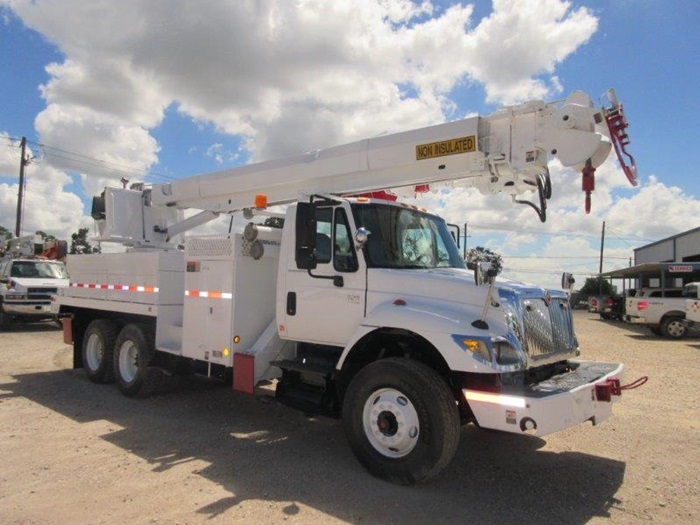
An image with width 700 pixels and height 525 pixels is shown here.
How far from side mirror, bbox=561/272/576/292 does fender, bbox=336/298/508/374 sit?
1532mm

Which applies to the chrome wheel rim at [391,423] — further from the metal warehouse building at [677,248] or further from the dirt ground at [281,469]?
the metal warehouse building at [677,248]

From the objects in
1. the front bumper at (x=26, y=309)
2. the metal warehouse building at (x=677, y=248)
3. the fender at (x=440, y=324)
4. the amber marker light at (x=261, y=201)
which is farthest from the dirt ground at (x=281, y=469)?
the metal warehouse building at (x=677, y=248)

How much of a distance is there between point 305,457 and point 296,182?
3.19 meters

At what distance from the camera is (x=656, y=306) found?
750 inches

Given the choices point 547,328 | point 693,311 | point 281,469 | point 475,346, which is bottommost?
point 281,469

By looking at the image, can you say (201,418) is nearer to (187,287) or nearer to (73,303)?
(187,287)

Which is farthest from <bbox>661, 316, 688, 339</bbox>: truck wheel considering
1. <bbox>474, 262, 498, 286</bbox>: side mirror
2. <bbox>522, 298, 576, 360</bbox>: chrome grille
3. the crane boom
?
<bbox>474, 262, 498, 286</bbox>: side mirror

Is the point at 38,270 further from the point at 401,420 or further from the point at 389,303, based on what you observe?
the point at 401,420

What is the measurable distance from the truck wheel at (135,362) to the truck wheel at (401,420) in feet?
12.3

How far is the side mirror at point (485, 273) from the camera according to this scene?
455 cm

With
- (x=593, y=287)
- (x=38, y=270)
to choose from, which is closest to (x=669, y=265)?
(x=38, y=270)

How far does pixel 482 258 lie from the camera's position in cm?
509

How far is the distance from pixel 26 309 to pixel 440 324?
1653cm

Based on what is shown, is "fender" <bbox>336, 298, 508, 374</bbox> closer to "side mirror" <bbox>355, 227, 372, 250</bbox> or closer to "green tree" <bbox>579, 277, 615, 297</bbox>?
"side mirror" <bbox>355, 227, 372, 250</bbox>
